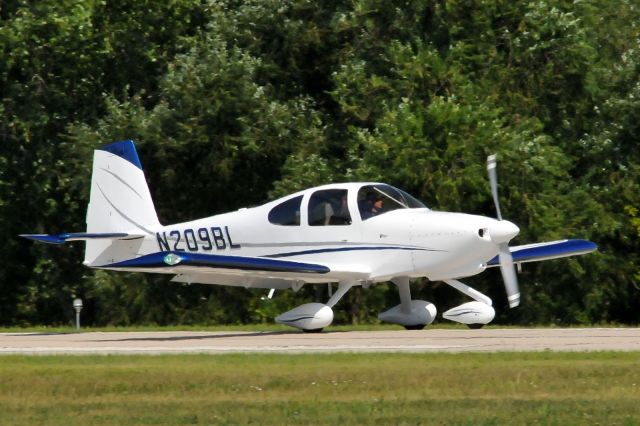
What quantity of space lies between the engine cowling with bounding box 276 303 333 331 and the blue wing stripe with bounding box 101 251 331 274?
55 centimetres

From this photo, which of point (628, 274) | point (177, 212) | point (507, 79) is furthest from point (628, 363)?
point (177, 212)

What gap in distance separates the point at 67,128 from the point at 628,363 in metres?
20.3

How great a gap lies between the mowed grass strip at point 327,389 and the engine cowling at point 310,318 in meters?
4.71

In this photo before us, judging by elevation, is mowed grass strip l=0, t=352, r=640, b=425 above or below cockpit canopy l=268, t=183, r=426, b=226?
below

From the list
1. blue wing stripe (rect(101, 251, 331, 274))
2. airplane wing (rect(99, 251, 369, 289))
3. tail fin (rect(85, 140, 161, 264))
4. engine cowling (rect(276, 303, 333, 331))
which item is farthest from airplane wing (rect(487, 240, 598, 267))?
tail fin (rect(85, 140, 161, 264))

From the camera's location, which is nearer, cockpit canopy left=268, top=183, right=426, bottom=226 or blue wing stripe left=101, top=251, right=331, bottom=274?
blue wing stripe left=101, top=251, right=331, bottom=274

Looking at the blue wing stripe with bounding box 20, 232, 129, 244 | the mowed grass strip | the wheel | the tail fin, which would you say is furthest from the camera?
the tail fin

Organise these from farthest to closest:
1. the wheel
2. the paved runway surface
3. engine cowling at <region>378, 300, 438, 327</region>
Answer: the wheel, engine cowling at <region>378, 300, 438, 327</region>, the paved runway surface

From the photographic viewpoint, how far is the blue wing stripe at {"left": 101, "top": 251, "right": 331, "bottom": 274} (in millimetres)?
19406

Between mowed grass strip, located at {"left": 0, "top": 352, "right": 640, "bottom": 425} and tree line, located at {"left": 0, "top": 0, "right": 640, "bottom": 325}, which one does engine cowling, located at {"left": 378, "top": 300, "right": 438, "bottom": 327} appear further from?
tree line, located at {"left": 0, "top": 0, "right": 640, "bottom": 325}

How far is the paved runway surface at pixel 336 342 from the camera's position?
16562mm

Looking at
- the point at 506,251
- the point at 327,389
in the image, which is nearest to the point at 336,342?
the point at 506,251

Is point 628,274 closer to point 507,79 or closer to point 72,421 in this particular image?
point 507,79

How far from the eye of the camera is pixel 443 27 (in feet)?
99.6
